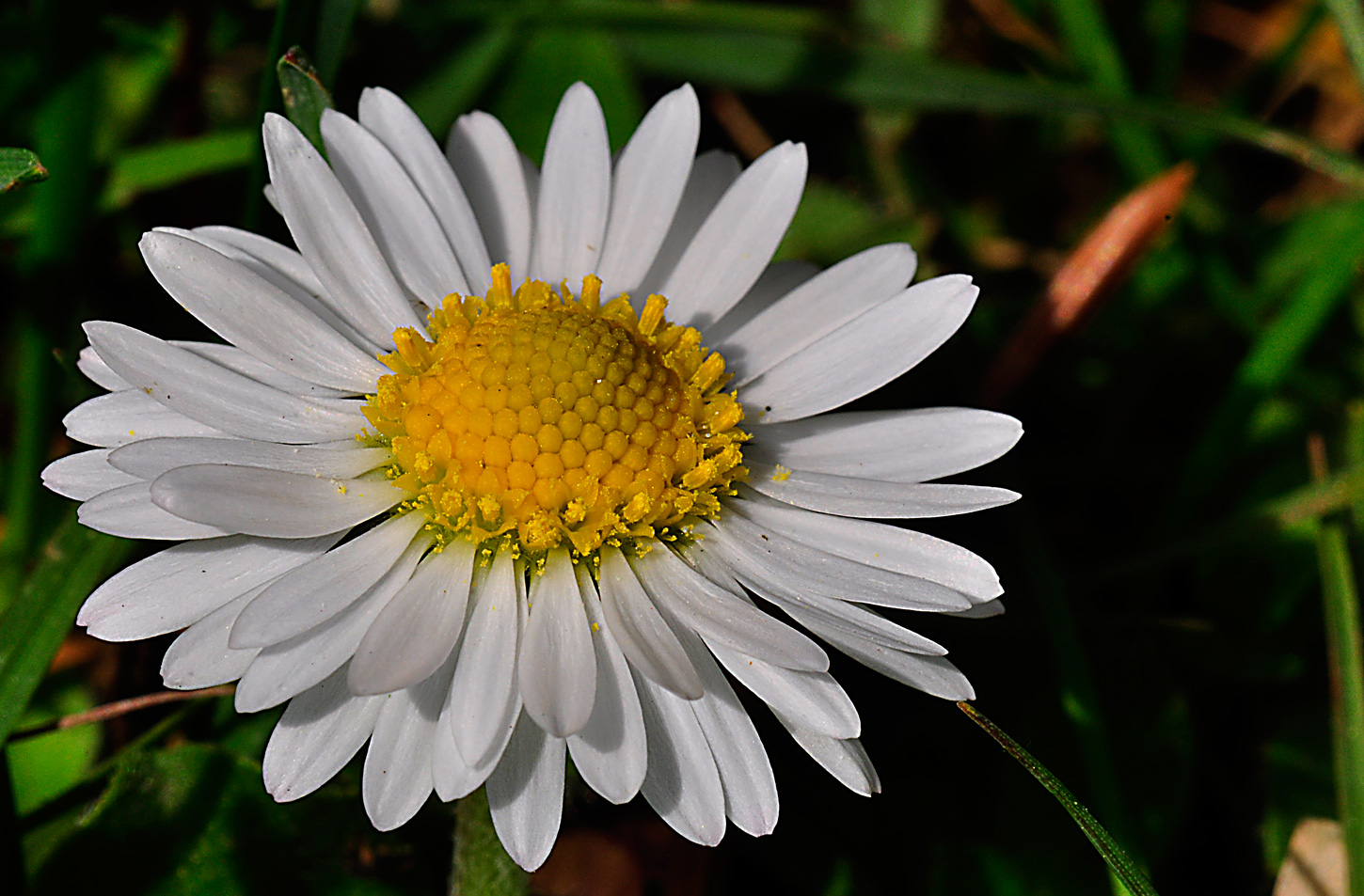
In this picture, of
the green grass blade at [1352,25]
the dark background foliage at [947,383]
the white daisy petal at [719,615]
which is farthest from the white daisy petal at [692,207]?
the green grass blade at [1352,25]

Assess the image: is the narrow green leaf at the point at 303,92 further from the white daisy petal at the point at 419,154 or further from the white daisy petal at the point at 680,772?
the white daisy petal at the point at 680,772

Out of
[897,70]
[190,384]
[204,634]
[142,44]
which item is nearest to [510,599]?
[204,634]

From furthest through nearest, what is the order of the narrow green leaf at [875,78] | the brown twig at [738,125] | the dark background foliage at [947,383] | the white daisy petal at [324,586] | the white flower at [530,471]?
1. the brown twig at [738,125]
2. the narrow green leaf at [875,78]
3. the dark background foliage at [947,383]
4. the white flower at [530,471]
5. the white daisy petal at [324,586]

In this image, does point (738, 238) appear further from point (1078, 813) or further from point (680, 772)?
point (1078, 813)

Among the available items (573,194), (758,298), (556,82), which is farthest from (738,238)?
(556,82)

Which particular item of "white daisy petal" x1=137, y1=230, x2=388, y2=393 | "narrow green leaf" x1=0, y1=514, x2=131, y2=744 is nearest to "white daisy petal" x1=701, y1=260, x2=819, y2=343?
"white daisy petal" x1=137, y1=230, x2=388, y2=393

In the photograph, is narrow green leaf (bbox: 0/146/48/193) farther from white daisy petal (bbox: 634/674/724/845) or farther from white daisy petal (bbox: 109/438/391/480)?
white daisy petal (bbox: 634/674/724/845)
